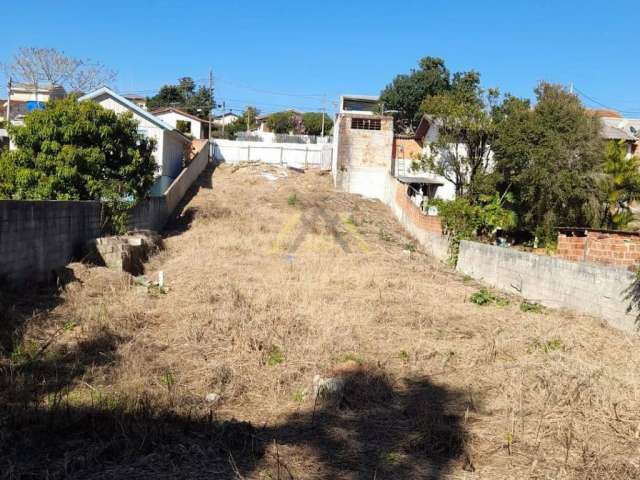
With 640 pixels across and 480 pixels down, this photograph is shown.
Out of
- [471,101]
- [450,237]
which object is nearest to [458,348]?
[450,237]

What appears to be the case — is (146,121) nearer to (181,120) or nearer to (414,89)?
(181,120)

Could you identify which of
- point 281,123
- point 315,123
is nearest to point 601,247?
point 315,123

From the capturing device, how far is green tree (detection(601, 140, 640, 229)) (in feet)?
61.8

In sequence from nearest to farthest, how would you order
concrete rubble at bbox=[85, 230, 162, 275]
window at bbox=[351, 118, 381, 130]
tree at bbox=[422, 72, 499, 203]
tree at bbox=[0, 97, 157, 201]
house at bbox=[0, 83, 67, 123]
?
1. concrete rubble at bbox=[85, 230, 162, 275]
2. tree at bbox=[0, 97, 157, 201]
3. tree at bbox=[422, 72, 499, 203]
4. window at bbox=[351, 118, 381, 130]
5. house at bbox=[0, 83, 67, 123]

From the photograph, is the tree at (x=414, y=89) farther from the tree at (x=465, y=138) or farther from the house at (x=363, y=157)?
the tree at (x=465, y=138)

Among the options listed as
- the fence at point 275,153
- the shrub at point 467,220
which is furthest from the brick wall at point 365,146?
the shrub at point 467,220

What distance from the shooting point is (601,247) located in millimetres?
10625

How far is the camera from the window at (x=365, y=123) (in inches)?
1170

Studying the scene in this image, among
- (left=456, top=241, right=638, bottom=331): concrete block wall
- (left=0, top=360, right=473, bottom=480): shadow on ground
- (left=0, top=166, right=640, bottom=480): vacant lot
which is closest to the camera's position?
(left=0, top=360, right=473, bottom=480): shadow on ground

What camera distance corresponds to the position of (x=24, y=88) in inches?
1527

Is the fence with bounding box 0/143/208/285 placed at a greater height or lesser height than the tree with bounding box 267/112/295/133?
lesser

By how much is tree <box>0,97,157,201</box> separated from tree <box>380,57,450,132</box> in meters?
33.4

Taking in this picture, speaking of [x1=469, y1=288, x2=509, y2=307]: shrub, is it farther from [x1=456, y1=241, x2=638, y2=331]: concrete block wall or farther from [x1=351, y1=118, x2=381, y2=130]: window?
[x1=351, y1=118, x2=381, y2=130]: window

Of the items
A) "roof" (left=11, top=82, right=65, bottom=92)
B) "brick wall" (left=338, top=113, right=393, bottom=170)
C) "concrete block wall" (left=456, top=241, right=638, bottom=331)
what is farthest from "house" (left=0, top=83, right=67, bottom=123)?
"concrete block wall" (left=456, top=241, right=638, bottom=331)
